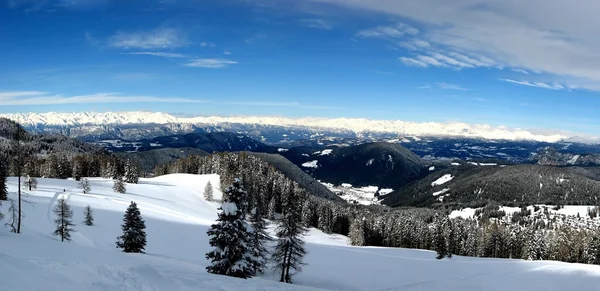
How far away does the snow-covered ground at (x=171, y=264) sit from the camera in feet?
64.8

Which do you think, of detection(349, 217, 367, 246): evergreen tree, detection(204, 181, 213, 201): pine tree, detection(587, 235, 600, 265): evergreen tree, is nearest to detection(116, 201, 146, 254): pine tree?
detection(204, 181, 213, 201): pine tree

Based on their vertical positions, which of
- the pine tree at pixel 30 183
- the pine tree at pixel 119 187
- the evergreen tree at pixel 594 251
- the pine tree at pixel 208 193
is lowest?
the evergreen tree at pixel 594 251

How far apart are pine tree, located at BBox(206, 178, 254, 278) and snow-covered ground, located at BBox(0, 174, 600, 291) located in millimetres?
3198

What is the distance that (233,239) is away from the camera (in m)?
32.4

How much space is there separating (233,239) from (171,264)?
6.03 meters

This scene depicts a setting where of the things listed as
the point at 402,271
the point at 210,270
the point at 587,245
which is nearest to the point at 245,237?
the point at 210,270

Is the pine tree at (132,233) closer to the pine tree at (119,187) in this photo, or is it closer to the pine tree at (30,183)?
the pine tree at (30,183)

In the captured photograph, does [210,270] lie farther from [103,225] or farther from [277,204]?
[277,204]

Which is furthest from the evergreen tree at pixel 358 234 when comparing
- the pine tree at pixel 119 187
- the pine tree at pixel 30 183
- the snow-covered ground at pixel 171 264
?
the pine tree at pixel 30 183

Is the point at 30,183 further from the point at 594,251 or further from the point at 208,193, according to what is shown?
the point at 594,251

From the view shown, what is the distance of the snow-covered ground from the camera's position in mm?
19766

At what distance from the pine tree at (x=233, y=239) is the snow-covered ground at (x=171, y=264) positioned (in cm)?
320

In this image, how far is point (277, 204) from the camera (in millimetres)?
134500

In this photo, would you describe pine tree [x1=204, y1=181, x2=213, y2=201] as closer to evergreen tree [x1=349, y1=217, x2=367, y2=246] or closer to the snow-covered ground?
the snow-covered ground
